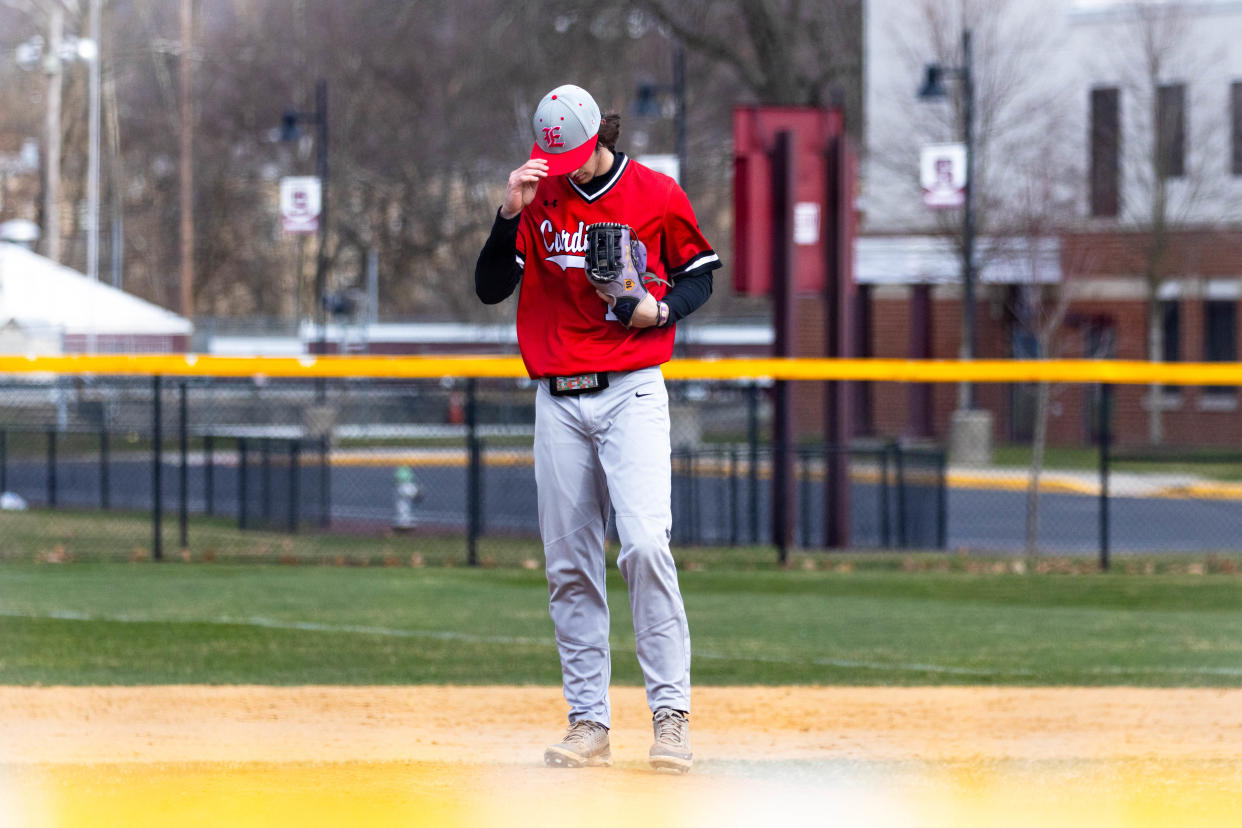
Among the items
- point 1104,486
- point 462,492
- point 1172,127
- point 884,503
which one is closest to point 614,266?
point 1104,486

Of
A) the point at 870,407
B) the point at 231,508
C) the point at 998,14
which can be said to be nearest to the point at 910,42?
the point at 998,14

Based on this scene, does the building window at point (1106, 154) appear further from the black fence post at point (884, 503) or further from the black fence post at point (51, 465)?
the black fence post at point (51, 465)

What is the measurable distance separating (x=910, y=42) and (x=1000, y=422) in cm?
782

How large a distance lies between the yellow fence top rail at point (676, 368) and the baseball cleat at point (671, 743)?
6457mm

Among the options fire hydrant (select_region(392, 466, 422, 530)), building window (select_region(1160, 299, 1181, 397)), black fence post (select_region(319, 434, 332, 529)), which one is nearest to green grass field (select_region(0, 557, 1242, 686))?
fire hydrant (select_region(392, 466, 422, 530))

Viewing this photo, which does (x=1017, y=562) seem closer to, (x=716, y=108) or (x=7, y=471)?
(x=7, y=471)

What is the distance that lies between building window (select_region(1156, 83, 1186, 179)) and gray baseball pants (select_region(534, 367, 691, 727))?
91.2ft

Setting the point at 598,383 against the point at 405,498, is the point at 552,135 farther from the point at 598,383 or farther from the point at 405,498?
the point at 405,498

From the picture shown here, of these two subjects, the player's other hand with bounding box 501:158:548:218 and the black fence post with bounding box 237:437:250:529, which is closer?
the player's other hand with bounding box 501:158:548:218

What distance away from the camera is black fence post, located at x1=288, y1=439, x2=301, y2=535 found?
15.9 meters

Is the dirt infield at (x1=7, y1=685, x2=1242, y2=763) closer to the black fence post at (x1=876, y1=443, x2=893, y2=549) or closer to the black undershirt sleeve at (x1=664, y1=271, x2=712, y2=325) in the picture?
the black undershirt sleeve at (x1=664, y1=271, x2=712, y2=325)

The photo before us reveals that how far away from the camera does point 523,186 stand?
5.05 metres

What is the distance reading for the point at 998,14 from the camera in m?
31.9

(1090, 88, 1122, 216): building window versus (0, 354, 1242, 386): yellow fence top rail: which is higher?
(1090, 88, 1122, 216): building window
